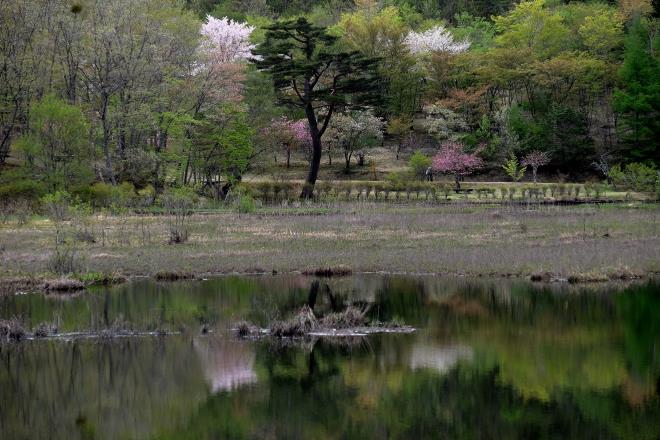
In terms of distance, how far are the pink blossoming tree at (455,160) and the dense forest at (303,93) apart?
230mm

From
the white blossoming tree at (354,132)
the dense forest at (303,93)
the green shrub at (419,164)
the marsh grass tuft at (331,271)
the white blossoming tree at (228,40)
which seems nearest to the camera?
the marsh grass tuft at (331,271)

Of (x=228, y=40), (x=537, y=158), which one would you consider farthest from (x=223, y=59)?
(x=537, y=158)

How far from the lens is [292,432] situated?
11508 millimetres

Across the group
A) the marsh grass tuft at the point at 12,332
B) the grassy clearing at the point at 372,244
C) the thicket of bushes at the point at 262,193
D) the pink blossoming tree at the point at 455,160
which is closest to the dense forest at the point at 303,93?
the pink blossoming tree at the point at 455,160

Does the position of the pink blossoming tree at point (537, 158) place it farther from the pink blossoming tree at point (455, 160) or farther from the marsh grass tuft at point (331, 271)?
the marsh grass tuft at point (331, 271)

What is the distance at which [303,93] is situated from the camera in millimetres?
59719

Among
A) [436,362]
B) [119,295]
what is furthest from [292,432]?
[119,295]

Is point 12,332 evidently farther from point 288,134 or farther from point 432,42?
point 432,42

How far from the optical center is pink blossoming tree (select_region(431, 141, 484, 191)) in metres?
60.6

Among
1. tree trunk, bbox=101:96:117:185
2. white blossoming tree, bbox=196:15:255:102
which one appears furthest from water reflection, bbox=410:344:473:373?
white blossoming tree, bbox=196:15:255:102

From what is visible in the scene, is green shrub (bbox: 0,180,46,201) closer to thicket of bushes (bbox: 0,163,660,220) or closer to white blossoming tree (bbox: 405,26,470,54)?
thicket of bushes (bbox: 0,163,660,220)

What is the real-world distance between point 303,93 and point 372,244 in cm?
3242

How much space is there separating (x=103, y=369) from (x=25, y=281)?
29.9ft

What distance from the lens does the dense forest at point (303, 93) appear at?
1912 inches
